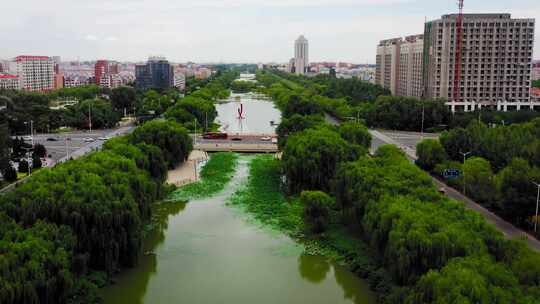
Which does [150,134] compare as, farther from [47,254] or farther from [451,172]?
[47,254]

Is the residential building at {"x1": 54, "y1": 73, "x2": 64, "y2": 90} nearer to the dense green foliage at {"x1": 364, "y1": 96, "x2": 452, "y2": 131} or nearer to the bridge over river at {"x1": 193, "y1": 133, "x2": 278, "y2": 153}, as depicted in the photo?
the bridge over river at {"x1": 193, "y1": 133, "x2": 278, "y2": 153}

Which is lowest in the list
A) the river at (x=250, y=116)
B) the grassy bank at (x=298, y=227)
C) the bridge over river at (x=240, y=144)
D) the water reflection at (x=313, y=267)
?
the water reflection at (x=313, y=267)

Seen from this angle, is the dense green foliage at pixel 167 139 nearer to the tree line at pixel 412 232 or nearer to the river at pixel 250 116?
the tree line at pixel 412 232

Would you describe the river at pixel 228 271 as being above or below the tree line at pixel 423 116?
below

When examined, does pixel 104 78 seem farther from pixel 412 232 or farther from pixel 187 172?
pixel 412 232

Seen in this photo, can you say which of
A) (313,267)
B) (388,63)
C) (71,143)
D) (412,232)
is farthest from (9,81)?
(412,232)

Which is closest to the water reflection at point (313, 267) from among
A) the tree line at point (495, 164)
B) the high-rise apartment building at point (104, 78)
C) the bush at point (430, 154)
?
the tree line at point (495, 164)
